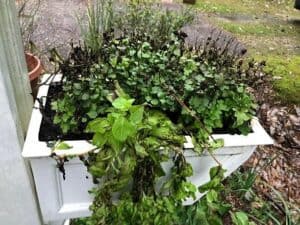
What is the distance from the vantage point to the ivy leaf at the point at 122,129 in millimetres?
1086

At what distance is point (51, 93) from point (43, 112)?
0.16m

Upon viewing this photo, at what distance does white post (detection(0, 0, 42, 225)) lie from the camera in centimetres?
115

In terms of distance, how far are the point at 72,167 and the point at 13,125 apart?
0.25 meters

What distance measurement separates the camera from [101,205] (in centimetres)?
129

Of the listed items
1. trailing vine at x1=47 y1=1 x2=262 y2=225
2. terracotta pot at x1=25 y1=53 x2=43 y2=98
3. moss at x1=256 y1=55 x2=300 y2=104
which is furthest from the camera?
moss at x1=256 y1=55 x2=300 y2=104

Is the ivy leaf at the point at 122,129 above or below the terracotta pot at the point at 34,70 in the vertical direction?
above

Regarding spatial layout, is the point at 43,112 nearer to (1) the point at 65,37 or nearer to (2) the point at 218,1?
(1) the point at 65,37

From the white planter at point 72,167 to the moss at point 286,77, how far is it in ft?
4.40

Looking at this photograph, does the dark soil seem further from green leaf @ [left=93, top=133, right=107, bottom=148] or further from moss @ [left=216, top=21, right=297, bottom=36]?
moss @ [left=216, top=21, right=297, bottom=36]

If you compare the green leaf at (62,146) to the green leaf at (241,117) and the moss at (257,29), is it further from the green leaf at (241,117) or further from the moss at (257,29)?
the moss at (257,29)

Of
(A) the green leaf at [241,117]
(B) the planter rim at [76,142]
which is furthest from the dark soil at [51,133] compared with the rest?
(A) the green leaf at [241,117]

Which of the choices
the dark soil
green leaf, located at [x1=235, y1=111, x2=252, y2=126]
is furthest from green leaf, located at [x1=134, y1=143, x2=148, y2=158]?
green leaf, located at [x1=235, y1=111, x2=252, y2=126]

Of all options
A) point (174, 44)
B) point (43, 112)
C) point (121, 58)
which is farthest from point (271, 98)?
point (43, 112)

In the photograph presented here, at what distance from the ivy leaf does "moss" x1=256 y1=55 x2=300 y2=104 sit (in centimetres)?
181
